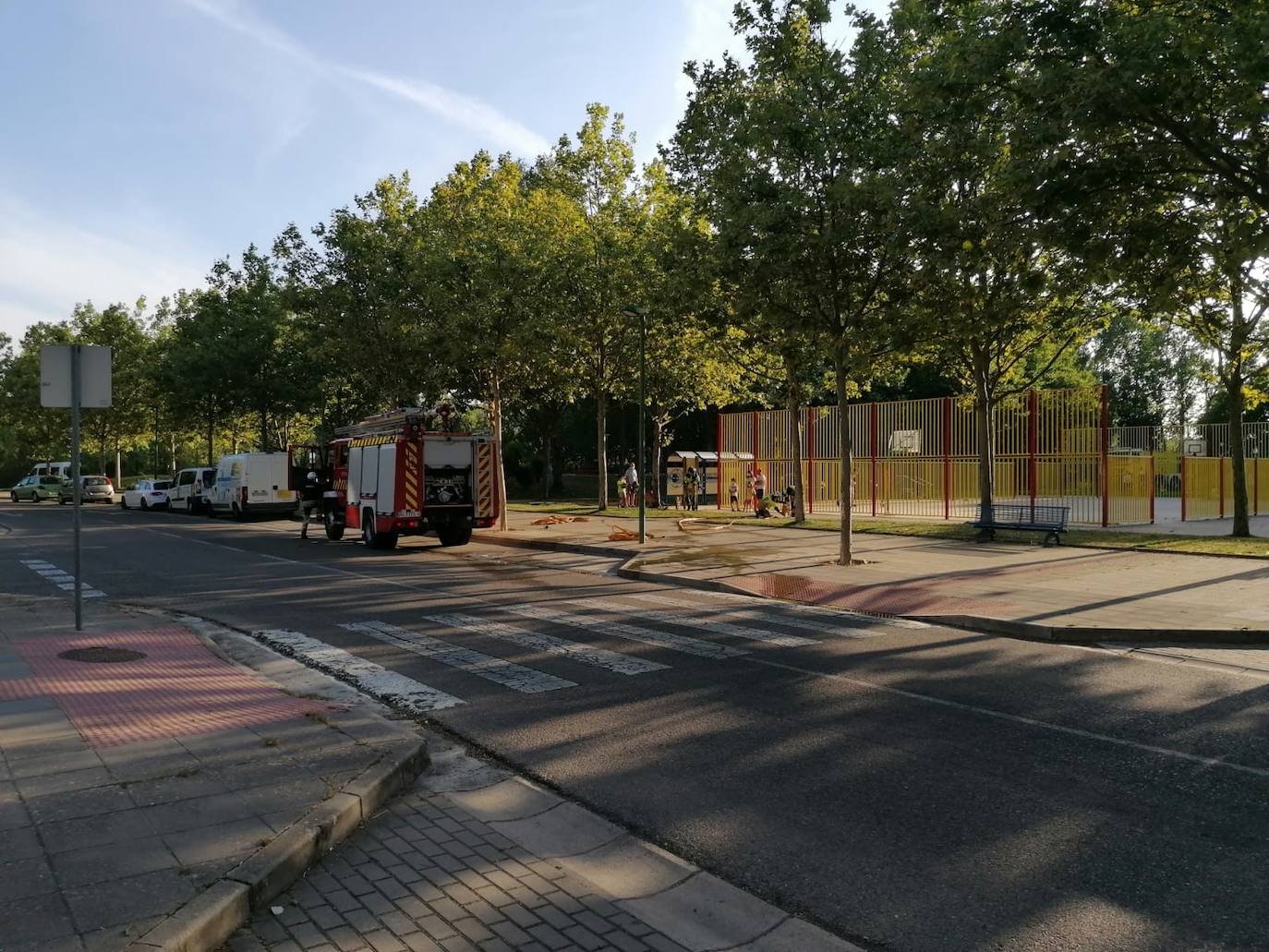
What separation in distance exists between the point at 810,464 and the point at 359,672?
78.5ft

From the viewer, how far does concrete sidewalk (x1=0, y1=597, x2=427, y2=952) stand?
3.60 m

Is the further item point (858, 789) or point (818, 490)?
point (818, 490)

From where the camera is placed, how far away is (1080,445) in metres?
24.6

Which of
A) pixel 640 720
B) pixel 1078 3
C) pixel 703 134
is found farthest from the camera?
pixel 703 134

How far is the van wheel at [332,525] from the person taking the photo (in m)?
23.7

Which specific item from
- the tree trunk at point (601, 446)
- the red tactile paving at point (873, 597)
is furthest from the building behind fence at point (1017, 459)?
the red tactile paving at point (873, 597)

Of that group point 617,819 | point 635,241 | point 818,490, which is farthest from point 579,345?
point 617,819

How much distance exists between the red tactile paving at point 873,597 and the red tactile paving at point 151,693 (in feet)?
24.4

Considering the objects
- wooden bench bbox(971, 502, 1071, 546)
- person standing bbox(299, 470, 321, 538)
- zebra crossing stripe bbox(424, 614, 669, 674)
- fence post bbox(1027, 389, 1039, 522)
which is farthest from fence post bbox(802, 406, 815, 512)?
zebra crossing stripe bbox(424, 614, 669, 674)

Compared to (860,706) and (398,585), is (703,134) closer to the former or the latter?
(398,585)

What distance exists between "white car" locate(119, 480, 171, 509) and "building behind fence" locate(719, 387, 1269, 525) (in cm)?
2577

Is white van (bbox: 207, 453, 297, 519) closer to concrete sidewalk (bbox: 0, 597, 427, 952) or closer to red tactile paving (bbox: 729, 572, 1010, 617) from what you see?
red tactile paving (bbox: 729, 572, 1010, 617)

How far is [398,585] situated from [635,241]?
1560 centimetres

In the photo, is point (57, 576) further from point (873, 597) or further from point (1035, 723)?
point (1035, 723)
